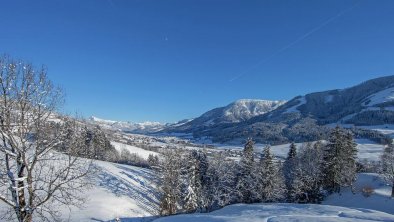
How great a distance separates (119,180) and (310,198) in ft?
152

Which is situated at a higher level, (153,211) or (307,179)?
(307,179)

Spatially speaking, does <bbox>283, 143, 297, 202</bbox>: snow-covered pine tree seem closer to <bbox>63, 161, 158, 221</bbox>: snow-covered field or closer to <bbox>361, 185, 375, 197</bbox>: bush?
<bbox>361, 185, 375, 197</bbox>: bush

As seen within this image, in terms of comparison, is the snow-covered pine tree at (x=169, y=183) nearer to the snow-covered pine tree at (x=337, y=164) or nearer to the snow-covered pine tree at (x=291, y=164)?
the snow-covered pine tree at (x=337, y=164)

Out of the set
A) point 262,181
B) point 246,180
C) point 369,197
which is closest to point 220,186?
point 246,180

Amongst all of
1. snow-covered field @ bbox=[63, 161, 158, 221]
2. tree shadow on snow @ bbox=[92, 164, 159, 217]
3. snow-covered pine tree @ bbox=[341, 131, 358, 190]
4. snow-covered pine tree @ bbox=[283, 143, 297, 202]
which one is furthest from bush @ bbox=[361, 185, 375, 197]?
snow-covered field @ bbox=[63, 161, 158, 221]

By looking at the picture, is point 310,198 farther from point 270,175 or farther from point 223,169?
point 223,169

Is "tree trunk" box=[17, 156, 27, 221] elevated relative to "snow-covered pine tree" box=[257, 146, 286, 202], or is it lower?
elevated

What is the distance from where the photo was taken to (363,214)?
62.4ft

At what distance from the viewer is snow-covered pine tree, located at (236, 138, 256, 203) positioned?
69500mm

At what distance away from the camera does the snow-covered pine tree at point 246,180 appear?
2736 inches

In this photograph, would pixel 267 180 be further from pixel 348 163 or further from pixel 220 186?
pixel 348 163

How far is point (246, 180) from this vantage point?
69.8 m

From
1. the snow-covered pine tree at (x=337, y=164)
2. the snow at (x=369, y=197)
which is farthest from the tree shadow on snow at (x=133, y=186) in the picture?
the snow at (x=369, y=197)

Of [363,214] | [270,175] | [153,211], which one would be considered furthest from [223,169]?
[363,214]
